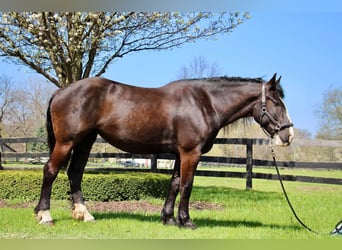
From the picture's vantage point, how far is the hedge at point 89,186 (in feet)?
25.2

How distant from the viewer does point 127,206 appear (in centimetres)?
694

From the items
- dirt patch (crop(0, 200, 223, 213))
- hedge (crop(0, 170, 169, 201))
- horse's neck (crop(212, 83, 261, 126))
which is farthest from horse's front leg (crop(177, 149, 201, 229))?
hedge (crop(0, 170, 169, 201))

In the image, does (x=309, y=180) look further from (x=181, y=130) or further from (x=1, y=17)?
(x=1, y=17)

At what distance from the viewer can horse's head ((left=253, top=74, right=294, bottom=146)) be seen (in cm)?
496

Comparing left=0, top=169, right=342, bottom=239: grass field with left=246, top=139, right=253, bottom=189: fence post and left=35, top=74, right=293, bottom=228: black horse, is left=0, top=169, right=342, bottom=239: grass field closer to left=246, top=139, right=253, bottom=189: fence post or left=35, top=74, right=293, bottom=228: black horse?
left=35, top=74, right=293, bottom=228: black horse

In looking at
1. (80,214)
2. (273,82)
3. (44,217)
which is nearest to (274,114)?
(273,82)

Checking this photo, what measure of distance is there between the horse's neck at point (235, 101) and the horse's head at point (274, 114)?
0.10 metres

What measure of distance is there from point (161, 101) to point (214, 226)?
1897 mm

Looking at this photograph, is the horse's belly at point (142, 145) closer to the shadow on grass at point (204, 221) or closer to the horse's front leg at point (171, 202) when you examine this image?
the horse's front leg at point (171, 202)

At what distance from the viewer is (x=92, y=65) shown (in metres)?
8.45

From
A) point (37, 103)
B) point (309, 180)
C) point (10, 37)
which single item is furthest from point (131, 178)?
point (37, 103)

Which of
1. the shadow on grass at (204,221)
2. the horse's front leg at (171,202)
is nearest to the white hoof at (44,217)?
the shadow on grass at (204,221)

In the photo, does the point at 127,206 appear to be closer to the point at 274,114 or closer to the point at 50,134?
the point at 50,134

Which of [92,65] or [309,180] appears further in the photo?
[309,180]
